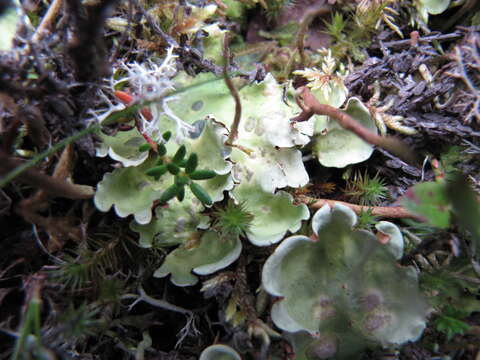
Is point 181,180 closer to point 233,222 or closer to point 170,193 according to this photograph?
point 170,193

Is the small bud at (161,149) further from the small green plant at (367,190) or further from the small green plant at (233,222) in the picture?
the small green plant at (367,190)

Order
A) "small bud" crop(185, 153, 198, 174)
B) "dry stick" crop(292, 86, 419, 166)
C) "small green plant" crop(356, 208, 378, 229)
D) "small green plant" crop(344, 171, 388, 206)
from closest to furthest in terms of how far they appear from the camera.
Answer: "dry stick" crop(292, 86, 419, 166) → "small bud" crop(185, 153, 198, 174) → "small green plant" crop(356, 208, 378, 229) → "small green plant" crop(344, 171, 388, 206)

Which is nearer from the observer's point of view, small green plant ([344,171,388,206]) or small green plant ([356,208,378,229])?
small green plant ([356,208,378,229])

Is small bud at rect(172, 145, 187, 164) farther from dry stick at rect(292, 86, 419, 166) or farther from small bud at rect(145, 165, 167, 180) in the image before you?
dry stick at rect(292, 86, 419, 166)

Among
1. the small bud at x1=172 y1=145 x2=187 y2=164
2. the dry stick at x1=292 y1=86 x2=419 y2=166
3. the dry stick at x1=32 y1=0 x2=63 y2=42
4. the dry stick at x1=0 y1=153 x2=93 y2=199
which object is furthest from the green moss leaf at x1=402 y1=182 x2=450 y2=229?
the dry stick at x1=32 y1=0 x2=63 y2=42

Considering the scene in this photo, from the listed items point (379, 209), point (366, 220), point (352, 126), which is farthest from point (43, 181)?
point (379, 209)

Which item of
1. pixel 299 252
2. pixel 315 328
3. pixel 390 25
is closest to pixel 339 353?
pixel 315 328
